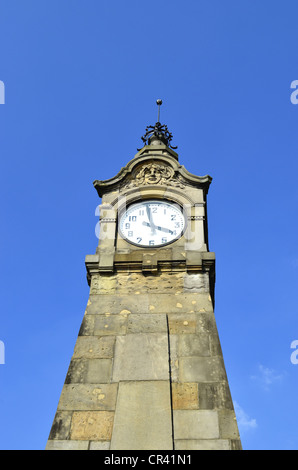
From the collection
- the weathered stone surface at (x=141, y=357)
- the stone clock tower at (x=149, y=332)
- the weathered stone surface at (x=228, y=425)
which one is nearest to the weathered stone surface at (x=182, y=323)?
the stone clock tower at (x=149, y=332)

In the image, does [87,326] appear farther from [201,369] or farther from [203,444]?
[203,444]

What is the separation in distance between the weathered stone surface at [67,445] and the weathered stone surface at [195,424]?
1.40m

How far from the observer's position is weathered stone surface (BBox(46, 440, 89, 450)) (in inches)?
340

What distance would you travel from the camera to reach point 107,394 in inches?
366

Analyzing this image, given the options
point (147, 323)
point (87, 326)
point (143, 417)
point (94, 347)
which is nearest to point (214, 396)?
point (143, 417)

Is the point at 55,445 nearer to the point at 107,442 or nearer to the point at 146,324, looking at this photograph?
the point at 107,442

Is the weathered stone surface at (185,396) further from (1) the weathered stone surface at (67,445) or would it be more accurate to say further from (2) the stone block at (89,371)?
(1) the weathered stone surface at (67,445)

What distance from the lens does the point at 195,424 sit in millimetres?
8789

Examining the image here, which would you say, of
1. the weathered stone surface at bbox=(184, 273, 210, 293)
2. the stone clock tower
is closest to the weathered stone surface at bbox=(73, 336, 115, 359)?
the stone clock tower

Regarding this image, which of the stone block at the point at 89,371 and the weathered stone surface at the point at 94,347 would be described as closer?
the stone block at the point at 89,371

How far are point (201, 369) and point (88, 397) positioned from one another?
193 cm

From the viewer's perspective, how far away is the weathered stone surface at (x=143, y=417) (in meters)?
8.48
